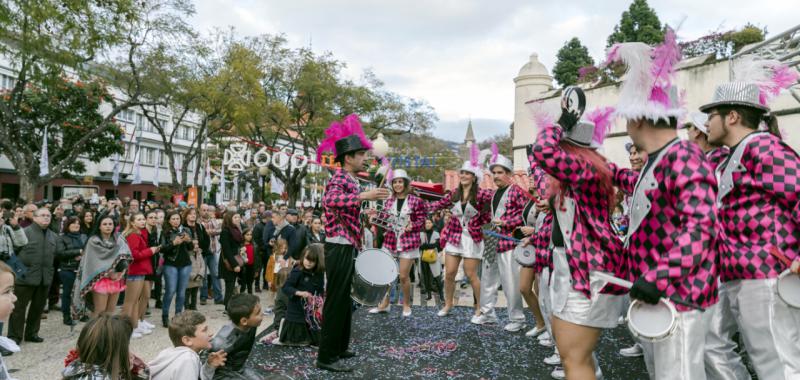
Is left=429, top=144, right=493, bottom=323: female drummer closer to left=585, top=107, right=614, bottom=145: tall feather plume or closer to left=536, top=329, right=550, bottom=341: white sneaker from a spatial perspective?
left=536, top=329, right=550, bottom=341: white sneaker

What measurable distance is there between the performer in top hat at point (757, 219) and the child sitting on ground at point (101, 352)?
10.7 ft

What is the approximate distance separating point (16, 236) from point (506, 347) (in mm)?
6122

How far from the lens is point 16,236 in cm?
652

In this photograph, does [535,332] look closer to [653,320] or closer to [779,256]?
[779,256]

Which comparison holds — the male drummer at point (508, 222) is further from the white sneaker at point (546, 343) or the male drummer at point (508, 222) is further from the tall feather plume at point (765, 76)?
the tall feather plume at point (765, 76)

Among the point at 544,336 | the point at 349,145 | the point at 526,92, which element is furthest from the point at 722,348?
the point at 526,92

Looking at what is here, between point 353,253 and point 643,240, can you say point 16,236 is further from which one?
point 643,240

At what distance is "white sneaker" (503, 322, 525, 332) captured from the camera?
6.19 m

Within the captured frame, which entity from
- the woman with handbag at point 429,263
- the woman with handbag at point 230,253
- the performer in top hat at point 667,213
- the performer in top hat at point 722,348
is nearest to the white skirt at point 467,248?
the woman with handbag at point 429,263

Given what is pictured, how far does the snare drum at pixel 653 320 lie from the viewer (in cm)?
220

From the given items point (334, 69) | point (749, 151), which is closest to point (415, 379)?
point (749, 151)

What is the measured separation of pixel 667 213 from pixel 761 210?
803mm

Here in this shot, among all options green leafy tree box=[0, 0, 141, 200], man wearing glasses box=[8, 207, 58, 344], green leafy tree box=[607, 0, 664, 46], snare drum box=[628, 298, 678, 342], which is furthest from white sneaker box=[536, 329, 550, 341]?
green leafy tree box=[607, 0, 664, 46]

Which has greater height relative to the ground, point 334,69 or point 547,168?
point 334,69
